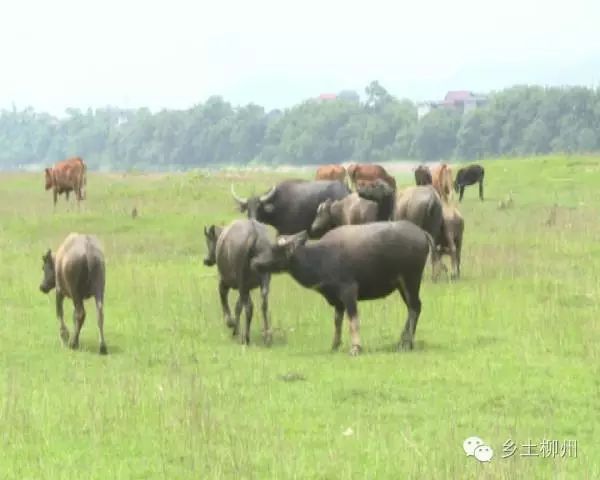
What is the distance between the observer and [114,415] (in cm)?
916

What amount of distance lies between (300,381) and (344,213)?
6358mm

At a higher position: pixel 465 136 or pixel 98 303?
pixel 98 303

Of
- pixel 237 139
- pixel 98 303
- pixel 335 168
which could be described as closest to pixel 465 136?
pixel 237 139

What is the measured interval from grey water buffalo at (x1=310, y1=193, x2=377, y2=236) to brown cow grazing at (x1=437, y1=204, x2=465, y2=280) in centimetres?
150

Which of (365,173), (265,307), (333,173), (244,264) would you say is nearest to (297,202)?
(244,264)

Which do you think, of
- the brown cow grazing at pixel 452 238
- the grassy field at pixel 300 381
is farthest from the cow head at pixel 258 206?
the brown cow grazing at pixel 452 238

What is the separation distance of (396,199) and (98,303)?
6.10 meters

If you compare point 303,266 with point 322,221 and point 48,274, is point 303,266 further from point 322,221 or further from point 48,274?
point 322,221

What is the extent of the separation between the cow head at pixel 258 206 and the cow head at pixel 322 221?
156 centimetres

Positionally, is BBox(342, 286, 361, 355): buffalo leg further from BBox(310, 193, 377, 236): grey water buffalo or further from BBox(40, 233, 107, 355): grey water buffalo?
BBox(310, 193, 377, 236): grey water buffalo

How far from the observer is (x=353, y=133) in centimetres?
11512

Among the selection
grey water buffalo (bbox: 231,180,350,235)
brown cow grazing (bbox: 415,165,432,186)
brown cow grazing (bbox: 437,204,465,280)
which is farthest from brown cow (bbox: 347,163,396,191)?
brown cow grazing (bbox: 437,204,465,280)

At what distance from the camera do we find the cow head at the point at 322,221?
54.2 ft

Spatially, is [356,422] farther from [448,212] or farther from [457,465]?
[448,212]
